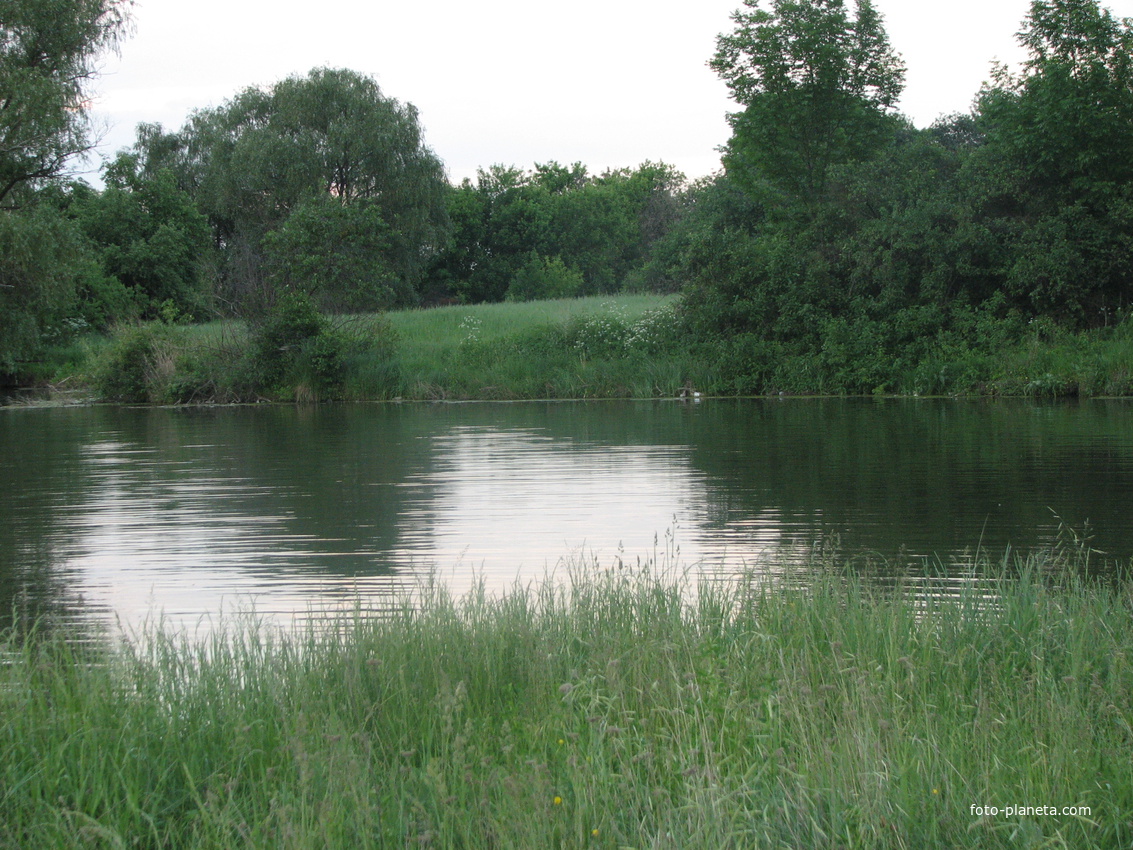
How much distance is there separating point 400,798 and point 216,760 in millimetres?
804

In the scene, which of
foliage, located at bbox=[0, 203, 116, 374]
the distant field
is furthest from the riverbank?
foliage, located at bbox=[0, 203, 116, 374]

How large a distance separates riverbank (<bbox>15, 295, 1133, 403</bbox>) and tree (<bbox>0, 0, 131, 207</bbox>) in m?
9.20

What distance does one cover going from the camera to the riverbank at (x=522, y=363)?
3262cm

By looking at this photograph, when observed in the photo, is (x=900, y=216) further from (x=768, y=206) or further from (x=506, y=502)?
(x=506, y=502)

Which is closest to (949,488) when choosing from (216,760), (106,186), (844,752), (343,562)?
(343,562)

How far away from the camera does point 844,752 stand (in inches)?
148

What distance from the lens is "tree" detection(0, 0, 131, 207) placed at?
1061 inches

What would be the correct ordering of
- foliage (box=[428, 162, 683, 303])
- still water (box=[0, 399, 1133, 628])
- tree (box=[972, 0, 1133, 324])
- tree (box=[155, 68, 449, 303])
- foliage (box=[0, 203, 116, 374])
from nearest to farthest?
still water (box=[0, 399, 1133, 628]) → foliage (box=[0, 203, 116, 374]) → tree (box=[972, 0, 1133, 324]) → tree (box=[155, 68, 449, 303]) → foliage (box=[428, 162, 683, 303])

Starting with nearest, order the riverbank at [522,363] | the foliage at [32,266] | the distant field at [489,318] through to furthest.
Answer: the foliage at [32,266] < the riverbank at [522,363] < the distant field at [489,318]

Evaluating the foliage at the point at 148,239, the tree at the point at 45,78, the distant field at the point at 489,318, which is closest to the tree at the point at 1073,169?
the distant field at the point at 489,318

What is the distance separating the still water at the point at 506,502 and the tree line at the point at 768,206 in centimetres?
933

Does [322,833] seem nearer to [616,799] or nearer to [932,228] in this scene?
[616,799]

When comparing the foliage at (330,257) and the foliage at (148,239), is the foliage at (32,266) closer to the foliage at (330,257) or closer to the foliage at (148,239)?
the foliage at (330,257)

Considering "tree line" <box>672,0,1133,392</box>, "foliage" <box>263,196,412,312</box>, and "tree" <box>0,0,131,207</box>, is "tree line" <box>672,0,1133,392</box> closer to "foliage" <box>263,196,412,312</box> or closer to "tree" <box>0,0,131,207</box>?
"foliage" <box>263,196,412,312</box>
